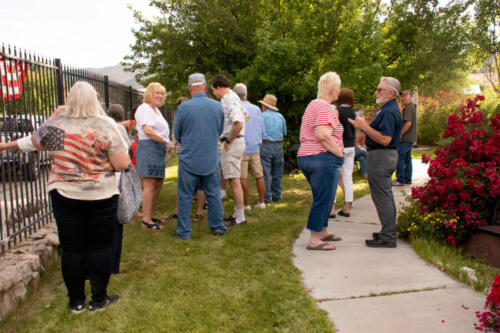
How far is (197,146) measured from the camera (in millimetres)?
5246

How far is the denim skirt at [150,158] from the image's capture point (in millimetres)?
5719

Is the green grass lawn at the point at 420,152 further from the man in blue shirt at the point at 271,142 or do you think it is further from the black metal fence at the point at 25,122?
the black metal fence at the point at 25,122

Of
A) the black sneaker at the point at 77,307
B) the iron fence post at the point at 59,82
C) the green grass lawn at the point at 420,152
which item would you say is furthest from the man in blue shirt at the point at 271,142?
the green grass lawn at the point at 420,152

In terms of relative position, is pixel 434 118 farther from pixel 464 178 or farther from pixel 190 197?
pixel 190 197

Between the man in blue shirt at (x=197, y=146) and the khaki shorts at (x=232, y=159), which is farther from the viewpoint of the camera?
the khaki shorts at (x=232, y=159)

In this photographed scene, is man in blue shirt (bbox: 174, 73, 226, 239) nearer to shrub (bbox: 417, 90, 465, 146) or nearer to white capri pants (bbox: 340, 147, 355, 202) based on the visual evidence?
white capri pants (bbox: 340, 147, 355, 202)

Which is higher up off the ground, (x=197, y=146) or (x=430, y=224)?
(x=197, y=146)

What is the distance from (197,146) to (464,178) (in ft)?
10.5

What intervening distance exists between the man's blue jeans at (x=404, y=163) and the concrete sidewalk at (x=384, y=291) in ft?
13.7

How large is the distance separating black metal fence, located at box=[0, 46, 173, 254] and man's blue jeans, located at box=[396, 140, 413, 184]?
6.61 m

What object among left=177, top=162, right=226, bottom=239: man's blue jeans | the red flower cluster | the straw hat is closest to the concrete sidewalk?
the red flower cluster

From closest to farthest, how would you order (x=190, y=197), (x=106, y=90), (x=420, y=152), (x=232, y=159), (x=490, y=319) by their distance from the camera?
(x=490, y=319), (x=190, y=197), (x=232, y=159), (x=106, y=90), (x=420, y=152)

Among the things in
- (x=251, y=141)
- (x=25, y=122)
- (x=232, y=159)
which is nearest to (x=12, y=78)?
(x=25, y=122)

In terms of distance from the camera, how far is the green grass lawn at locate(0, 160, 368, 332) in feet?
10.6
